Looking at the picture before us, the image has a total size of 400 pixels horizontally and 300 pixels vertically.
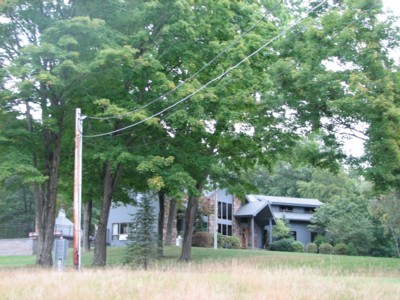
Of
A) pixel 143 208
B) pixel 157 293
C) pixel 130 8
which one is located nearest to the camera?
pixel 157 293

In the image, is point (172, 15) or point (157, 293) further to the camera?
point (172, 15)

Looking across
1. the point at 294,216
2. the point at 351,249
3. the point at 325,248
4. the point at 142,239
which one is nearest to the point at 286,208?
the point at 294,216

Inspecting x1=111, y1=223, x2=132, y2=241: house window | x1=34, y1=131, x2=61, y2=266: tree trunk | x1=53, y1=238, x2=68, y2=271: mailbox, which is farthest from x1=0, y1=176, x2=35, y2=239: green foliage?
x1=53, y1=238, x2=68, y2=271: mailbox

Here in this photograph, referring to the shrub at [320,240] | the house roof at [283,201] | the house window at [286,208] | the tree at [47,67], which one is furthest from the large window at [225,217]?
the tree at [47,67]

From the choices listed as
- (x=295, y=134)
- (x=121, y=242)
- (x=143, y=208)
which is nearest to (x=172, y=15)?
(x=295, y=134)

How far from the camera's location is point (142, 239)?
79.3ft

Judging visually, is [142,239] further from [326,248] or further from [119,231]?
[119,231]

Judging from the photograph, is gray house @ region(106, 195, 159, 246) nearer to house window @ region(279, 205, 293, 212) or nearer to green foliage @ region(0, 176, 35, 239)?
green foliage @ region(0, 176, 35, 239)

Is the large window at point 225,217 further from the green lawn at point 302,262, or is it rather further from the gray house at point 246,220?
the green lawn at point 302,262

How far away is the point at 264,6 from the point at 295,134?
29.3ft

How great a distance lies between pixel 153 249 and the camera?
2431 centimetres

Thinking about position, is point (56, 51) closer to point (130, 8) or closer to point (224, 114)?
point (130, 8)

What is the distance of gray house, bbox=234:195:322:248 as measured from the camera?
4953cm

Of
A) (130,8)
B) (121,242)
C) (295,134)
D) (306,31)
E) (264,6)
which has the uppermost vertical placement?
(264,6)
